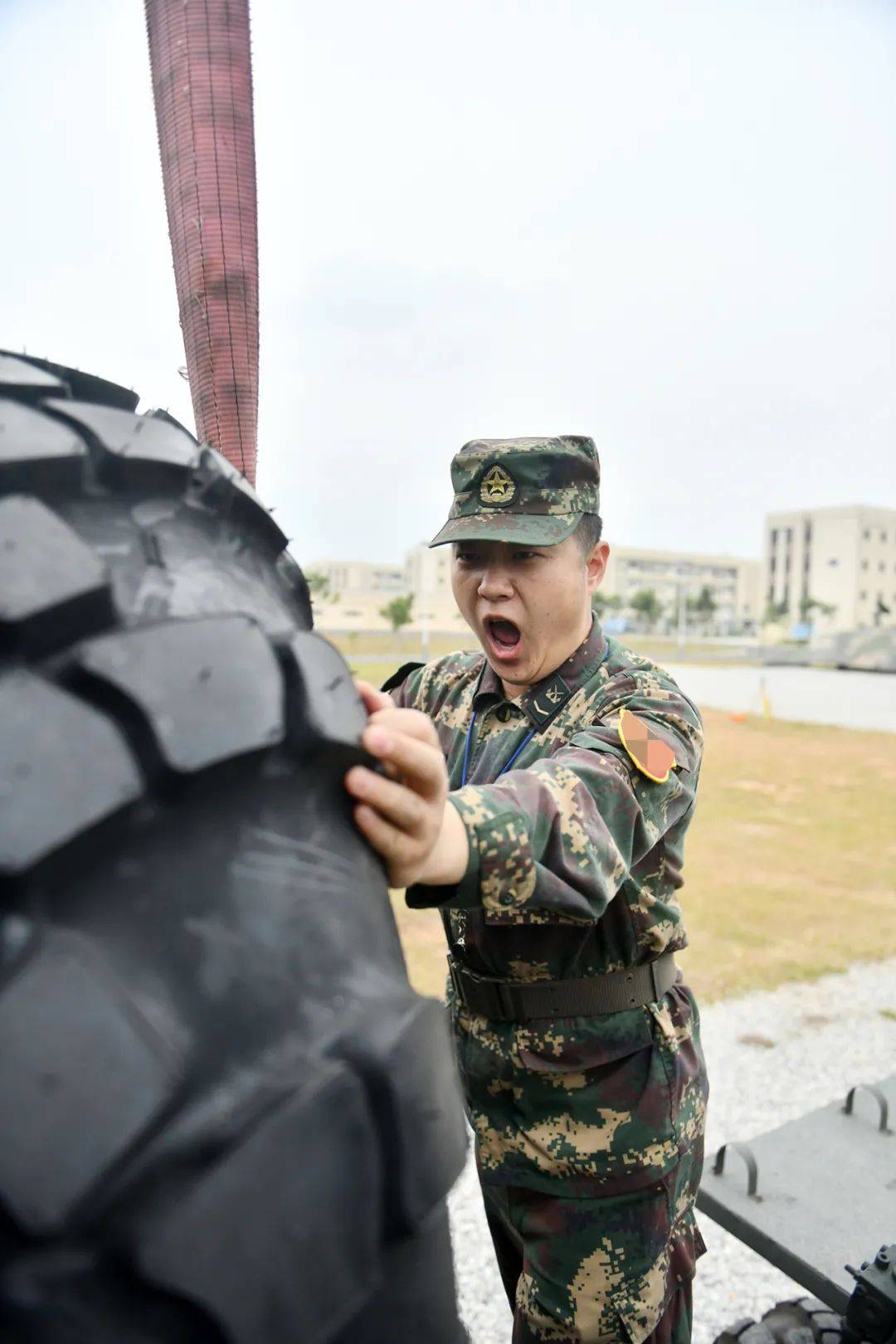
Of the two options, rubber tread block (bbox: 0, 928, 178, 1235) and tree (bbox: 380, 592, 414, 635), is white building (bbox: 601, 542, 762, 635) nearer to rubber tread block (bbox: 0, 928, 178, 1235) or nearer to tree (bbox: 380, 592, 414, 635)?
tree (bbox: 380, 592, 414, 635)

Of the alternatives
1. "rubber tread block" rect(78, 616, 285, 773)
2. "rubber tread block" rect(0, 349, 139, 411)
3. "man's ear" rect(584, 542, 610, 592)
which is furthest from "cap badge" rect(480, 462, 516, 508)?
"rubber tread block" rect(78, 616, 285, 773)

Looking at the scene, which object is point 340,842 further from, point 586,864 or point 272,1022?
point 586,864

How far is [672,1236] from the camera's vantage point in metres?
1.91

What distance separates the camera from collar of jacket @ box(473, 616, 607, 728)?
1950 millimetres

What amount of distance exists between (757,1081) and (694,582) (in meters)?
79.4

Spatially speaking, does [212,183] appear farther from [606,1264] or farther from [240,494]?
[606,1264]

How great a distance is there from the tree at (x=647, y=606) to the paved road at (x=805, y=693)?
2609cm

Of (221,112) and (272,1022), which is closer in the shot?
(272,1022)

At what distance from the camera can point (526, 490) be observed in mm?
1884

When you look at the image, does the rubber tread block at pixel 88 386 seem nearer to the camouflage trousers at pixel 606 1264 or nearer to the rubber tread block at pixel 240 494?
Result: the rubber tread block at pixel 240 494

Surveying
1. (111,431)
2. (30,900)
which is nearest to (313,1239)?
(30,900)

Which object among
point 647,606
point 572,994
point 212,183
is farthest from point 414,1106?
point 647,606

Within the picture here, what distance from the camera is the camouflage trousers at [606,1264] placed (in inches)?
70.6

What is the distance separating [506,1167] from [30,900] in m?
1.69
